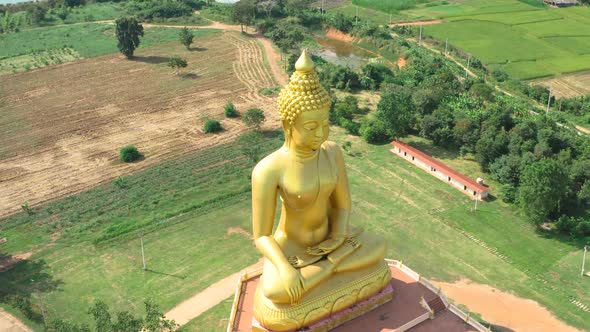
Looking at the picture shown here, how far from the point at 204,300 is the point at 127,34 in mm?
32743

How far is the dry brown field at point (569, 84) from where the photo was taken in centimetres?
4463

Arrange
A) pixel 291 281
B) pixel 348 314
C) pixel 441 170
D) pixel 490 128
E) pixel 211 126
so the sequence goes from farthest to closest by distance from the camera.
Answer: pixel 211 126 → pixel 490 128 → pixel 441 170 → pixel 348 314 → pixel 291 281

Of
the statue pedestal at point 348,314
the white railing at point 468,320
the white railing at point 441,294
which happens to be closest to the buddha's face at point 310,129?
the statue pedestal at point 348,314

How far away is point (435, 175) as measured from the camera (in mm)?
31141

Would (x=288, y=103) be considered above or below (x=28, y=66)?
above

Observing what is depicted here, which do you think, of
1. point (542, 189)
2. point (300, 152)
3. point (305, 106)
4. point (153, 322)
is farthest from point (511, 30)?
point (153, 322)

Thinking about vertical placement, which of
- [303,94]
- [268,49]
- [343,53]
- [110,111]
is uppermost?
[303,94]

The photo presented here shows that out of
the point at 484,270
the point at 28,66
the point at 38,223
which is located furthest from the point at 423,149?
the point at 28,66

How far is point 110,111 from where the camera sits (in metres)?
40.6

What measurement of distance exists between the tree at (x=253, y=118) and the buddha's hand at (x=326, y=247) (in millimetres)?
17823

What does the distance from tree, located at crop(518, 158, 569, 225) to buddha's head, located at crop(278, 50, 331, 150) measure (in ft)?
40.9

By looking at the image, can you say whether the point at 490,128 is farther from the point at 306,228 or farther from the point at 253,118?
the point at 306,228

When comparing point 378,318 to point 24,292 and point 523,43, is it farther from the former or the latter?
point 523,43

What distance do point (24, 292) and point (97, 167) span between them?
36.1 ft
